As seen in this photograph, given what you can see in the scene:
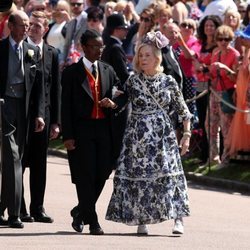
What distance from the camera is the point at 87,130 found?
13.4m

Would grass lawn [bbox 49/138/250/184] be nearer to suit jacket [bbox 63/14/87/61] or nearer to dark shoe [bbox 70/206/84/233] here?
suit jacket [bbox 63/14/87/61]

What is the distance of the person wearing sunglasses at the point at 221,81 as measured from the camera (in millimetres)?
19062

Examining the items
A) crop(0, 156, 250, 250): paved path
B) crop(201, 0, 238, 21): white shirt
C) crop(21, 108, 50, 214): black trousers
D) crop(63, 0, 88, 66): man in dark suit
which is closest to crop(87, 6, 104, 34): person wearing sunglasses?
crop(63, 0, 88, 66): man in dark suit

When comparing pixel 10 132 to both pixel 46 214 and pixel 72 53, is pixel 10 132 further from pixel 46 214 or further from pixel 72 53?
pixel 72 53

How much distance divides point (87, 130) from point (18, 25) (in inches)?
57.5

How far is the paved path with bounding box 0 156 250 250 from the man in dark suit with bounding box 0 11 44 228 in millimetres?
382

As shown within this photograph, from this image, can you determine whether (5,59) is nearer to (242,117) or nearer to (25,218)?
(25,218)

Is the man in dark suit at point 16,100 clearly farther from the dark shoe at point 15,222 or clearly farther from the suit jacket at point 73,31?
the suit jacket at point 73,31

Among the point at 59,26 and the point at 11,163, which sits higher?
the point at 59,26

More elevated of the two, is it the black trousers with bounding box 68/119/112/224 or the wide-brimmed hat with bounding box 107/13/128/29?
the wide-brimmed hat with bounding box 107/13/128/29

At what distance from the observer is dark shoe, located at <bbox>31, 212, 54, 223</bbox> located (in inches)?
560

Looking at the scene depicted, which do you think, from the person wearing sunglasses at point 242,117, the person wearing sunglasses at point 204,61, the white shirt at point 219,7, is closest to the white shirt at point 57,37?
the white shirt at point 219,7

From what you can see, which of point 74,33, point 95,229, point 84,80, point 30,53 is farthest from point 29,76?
point 74,33

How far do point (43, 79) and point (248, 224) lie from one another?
259 centimetres
